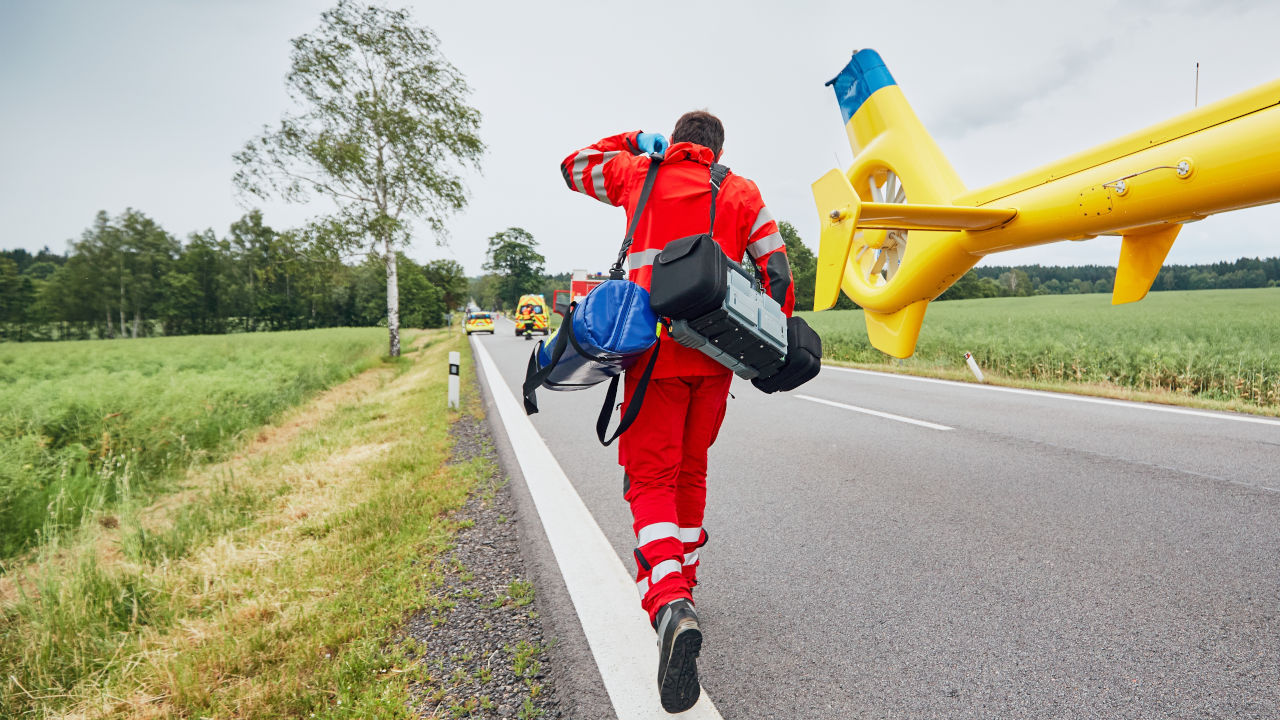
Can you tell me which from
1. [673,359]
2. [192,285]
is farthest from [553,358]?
[192,285]

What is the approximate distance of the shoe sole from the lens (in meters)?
1.59

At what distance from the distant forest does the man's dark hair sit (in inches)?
644

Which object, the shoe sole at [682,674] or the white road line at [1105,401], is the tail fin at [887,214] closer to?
the shoe sole at [682,674]

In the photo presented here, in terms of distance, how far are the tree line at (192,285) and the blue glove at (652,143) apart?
58.8 ft

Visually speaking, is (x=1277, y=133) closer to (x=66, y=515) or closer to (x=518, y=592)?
(x=518, y=592)

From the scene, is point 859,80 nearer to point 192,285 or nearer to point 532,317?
point 532,317

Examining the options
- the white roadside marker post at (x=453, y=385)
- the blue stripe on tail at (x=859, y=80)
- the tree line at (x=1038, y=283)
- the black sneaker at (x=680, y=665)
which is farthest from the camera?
the tree line at (x=1038, y=283)

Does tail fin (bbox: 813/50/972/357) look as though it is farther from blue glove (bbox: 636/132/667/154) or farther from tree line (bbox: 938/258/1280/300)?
tree line (bbox: 938/258/1280/300)

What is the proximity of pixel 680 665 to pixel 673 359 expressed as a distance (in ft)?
3.21

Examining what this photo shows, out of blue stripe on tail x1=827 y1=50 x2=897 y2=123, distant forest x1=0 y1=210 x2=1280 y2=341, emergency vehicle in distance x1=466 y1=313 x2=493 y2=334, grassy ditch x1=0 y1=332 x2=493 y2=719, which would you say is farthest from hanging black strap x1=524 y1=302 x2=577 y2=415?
emergency vehicle in distance x1=466 y1=313 x2=493 y2=334

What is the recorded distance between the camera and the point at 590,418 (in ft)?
21.7

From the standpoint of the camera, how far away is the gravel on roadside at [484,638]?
1796 mm

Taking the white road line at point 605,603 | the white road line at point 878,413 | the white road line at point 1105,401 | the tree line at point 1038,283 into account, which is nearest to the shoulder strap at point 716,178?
the white road line at point 605,603

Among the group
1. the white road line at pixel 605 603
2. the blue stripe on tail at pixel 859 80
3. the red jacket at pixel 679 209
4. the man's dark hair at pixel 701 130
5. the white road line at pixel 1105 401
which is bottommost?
the white road line at pixel 605 603
